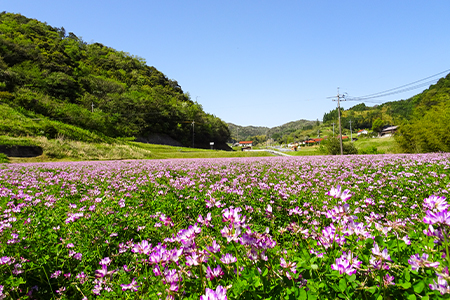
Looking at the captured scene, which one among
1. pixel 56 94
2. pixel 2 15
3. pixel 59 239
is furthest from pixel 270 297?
pixel 2 15

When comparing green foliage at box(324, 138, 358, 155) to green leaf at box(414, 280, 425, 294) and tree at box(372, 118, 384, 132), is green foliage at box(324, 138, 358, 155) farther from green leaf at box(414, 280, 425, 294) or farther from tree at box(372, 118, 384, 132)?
tree at box(372, 118, 384, 132)

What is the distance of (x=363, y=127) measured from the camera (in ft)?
554

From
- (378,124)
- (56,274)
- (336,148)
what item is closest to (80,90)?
(336,148)

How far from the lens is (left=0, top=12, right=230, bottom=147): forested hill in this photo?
4631 centimetres

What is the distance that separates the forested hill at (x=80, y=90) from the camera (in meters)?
46.3

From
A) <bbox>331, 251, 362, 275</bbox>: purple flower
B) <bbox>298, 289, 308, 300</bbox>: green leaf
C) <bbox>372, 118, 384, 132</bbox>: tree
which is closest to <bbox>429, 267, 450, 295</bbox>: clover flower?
<bbox>331, 251, 362, 275</bbox>: purple flower

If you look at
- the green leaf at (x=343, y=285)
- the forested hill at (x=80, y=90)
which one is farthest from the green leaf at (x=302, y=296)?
the forested hill at (x=80, y=90)

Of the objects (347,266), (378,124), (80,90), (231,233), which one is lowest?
(347,266)

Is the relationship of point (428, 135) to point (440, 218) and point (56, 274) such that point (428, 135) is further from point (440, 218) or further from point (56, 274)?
point (56, 274)

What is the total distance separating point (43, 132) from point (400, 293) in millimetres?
35096

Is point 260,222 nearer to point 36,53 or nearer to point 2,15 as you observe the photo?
point 36,53

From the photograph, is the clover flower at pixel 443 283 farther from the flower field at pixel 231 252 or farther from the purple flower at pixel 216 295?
the purple flower at pixel 216 295

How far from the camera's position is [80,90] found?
69375 mm

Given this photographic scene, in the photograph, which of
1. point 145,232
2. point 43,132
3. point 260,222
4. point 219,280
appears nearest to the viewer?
point 219,280
